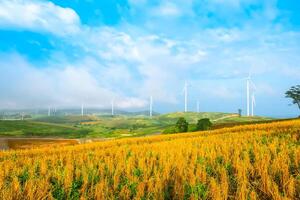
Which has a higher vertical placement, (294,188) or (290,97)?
(290,97)

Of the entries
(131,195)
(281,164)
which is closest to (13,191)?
(131,195)

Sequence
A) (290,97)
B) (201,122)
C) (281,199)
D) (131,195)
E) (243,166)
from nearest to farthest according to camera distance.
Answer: (281,199), (131,195), (243,166), (201,122), (290,97)

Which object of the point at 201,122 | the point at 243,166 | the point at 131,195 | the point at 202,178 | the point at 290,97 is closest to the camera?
the point at 131,195

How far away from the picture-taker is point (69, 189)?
9.58 m

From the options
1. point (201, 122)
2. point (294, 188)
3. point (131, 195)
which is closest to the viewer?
point (294, 188)

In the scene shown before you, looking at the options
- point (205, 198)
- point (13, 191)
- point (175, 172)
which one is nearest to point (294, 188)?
point (205, 198)

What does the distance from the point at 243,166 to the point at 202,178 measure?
203 cm

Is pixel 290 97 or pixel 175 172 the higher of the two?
pixel 290 97

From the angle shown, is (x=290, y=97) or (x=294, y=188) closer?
(x=294, y=188)

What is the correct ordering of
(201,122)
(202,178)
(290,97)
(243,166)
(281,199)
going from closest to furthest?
1. (281,199)
2. (202,178)
3. (243,166)
4. (201,122)
5. (290,97)

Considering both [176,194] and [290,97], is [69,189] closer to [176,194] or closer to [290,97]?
[176,194]

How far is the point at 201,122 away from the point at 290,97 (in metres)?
95.0

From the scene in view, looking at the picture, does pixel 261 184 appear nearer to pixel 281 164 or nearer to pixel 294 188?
pixel 294 188

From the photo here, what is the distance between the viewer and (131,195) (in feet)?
29.6
